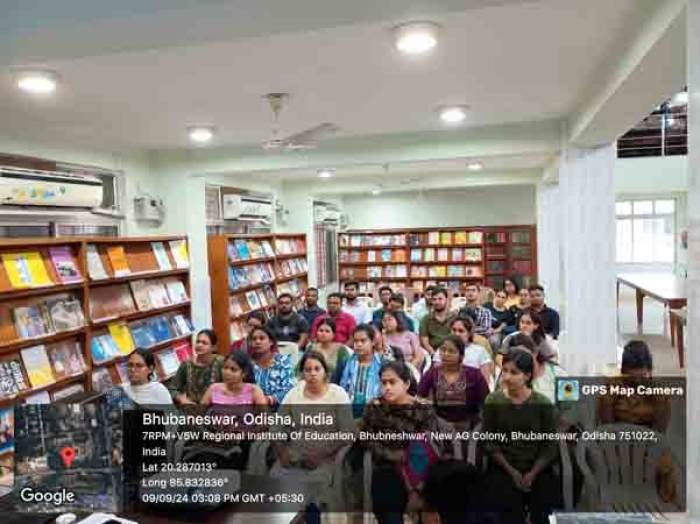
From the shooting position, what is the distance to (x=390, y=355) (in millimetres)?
4105

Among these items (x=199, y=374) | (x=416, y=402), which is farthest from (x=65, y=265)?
(x=416, y=402)

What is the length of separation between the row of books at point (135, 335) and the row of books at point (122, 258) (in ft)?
1.56

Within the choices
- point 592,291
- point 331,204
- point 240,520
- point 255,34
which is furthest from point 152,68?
point 331,204

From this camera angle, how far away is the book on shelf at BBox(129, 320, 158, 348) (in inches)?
187

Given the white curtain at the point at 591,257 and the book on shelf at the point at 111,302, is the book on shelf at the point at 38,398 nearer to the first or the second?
the book on shelf at the point at 111,302

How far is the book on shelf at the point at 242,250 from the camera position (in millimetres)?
6616

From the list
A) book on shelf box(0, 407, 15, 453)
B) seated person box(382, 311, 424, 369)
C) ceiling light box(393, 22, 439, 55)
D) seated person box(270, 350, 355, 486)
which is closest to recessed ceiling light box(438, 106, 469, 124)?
ceiling light box(393, 22, 439, 55)

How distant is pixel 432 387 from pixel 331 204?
25.5 ft

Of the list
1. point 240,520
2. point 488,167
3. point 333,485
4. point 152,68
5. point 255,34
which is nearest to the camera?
point 240,520

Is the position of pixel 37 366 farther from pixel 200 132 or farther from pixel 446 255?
pixel 446 255

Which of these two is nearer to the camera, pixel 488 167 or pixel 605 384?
pixel 605 384

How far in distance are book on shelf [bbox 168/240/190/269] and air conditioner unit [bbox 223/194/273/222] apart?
4.55 ft

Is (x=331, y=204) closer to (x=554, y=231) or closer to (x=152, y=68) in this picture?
(x=554, y=231)

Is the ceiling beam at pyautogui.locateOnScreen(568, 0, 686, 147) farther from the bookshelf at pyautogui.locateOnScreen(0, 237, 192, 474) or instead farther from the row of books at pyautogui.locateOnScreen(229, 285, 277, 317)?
the row of books at pyautogui.locateOnScreen(229, 285, 277, 317)
